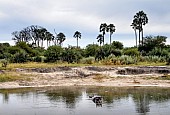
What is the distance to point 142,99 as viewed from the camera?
31312mm

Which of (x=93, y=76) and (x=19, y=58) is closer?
(x=93, y=76)

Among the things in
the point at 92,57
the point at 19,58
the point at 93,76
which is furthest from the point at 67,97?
the point at 19,58

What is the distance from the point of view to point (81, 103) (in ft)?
96.1

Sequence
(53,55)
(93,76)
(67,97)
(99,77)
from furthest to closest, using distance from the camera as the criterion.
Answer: (53,55)
(93,76)
(99,77)
(67,97)

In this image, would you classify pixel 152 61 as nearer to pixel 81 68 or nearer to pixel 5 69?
pixel 81 68

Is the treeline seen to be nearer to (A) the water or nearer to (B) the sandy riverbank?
(B) the sandy riverbank

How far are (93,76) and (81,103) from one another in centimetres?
1978

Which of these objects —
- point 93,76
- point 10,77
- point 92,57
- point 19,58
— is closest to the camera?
point 10,77

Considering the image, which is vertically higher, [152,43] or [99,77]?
[152,43]

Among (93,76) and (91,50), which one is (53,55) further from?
(93,76)

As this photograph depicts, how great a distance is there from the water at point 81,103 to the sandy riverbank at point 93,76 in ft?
23.6

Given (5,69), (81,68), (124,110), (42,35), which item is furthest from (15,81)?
(42,35)

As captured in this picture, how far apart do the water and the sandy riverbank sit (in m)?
7.20

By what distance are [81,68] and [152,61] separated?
725 inches
